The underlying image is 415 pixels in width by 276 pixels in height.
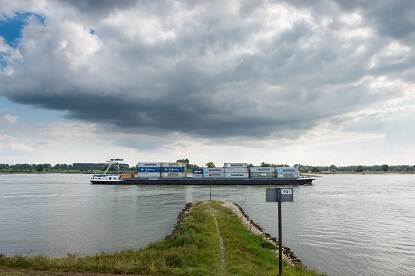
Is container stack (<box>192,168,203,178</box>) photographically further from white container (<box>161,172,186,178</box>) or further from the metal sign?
the metal sign

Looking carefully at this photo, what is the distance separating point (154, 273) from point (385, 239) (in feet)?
81.3

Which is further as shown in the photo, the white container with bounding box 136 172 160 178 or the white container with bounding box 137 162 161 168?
the white container with bounding box 137 162 161 168

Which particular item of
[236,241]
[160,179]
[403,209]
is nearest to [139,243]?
[236,241]

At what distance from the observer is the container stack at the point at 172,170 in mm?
143875

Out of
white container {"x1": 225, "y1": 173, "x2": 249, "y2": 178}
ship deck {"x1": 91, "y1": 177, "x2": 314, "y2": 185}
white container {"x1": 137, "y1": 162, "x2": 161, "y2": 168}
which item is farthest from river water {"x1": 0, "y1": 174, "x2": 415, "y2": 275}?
white container {"x1": 137, "y1": 162, "x2": 161, "y2": 168}

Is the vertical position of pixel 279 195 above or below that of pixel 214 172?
below

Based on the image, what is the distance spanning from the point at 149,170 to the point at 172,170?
338 inches

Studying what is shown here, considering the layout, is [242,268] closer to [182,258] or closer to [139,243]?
[182,258]

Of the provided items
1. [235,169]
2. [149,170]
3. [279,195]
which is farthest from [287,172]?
[279,195]

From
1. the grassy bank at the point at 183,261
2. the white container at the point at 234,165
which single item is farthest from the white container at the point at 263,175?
the grassy bank at the point at 183,261

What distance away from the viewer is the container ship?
135m

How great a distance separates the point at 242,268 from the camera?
15383mm

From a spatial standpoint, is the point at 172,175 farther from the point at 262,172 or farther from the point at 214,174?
the point at 262,172

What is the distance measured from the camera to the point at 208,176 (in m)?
142
